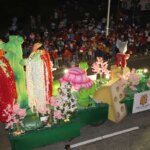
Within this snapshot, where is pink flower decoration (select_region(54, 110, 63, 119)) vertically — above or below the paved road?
above

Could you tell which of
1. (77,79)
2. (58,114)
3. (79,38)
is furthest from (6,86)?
(79,38)

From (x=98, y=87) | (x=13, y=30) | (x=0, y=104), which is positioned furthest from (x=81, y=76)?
(x=13, y=30)

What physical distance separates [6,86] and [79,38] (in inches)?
336

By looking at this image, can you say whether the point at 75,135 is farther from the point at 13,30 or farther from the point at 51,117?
the point at 13,30

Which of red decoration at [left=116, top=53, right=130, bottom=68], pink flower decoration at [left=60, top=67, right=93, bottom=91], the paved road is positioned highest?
red decoration at [left=116, top=53, right=130, bottom=68]

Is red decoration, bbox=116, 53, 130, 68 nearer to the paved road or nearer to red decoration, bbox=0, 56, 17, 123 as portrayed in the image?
the paved road

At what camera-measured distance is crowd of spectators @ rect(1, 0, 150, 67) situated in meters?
15.3

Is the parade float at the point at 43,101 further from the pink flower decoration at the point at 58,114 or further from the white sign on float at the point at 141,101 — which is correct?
the white sign on float at the point at 141,101

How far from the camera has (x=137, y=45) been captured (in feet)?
55.5

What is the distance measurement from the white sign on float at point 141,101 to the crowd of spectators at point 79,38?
203 inches

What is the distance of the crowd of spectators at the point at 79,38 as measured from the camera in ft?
50.2

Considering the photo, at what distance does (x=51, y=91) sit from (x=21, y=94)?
0.85 metres

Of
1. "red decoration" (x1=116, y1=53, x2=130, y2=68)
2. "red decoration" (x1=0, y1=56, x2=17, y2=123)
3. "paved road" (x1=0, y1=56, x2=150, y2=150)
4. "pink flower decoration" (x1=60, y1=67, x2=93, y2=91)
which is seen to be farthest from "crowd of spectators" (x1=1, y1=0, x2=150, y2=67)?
"red decoration" (x1=0, y1=56, x2=17, y2=123)

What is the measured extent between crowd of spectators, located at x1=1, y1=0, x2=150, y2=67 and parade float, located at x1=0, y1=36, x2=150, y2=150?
508cm
